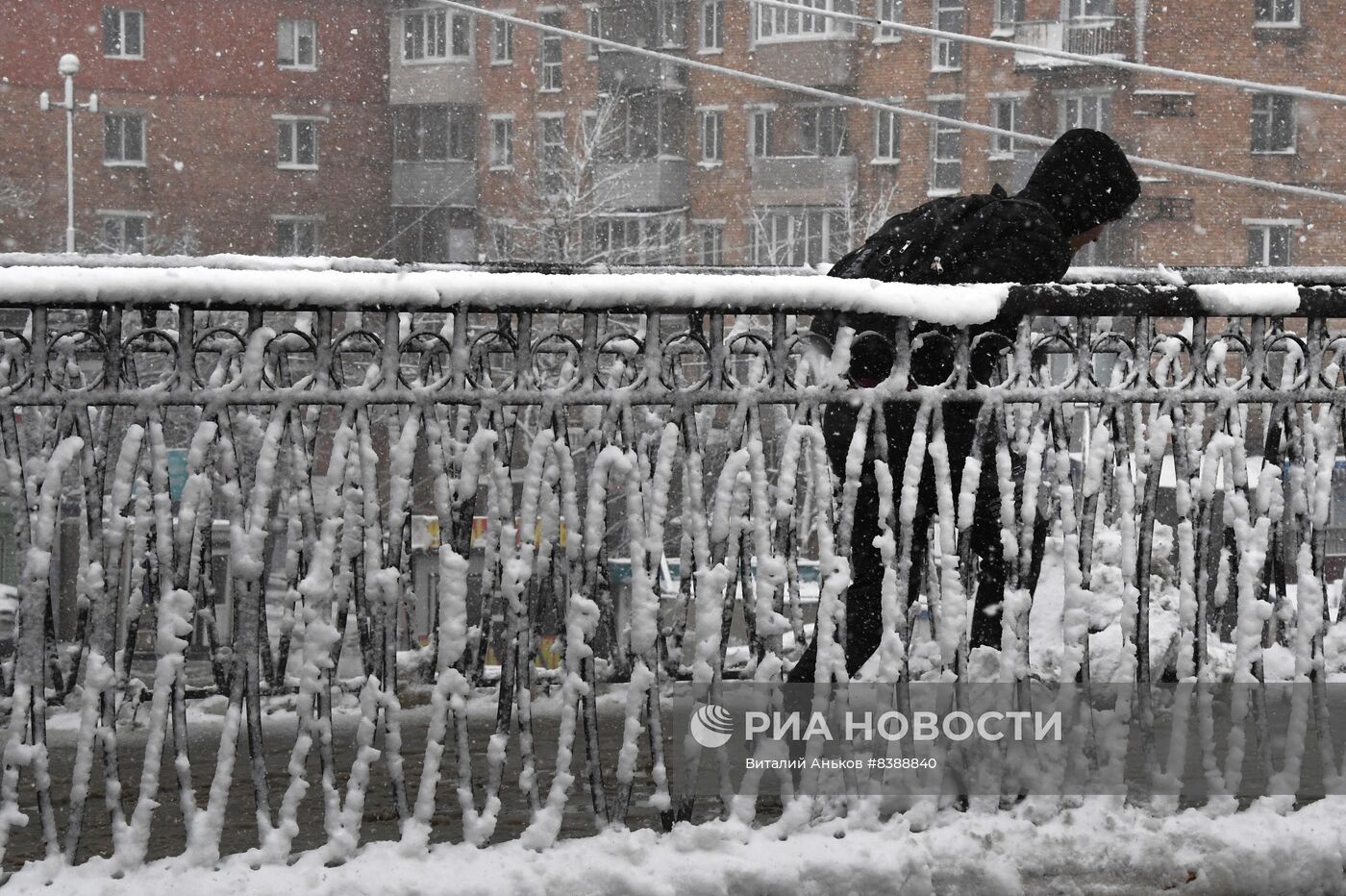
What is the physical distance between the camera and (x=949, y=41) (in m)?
41.2

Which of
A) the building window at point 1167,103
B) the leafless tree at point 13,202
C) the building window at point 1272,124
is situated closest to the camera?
the building window at point 1167,103

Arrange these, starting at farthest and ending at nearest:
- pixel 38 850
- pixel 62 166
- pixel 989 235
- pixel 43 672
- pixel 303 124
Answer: pixel 303 124
pixel 62 166
pixel 989 235
pixel 38 850
pixel 43 672

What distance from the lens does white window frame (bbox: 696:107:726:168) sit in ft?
141

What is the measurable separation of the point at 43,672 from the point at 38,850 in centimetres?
55

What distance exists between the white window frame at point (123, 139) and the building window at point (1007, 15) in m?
→ 24.8

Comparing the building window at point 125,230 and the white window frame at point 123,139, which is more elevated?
the white window frame at point 123,139

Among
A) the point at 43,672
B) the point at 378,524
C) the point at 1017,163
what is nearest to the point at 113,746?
the point at 43,672

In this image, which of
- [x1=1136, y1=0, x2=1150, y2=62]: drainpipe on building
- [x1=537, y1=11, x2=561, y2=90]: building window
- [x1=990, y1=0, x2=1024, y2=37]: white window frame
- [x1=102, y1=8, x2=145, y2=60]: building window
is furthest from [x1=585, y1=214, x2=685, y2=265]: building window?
[x1=102, y1=8, x2=145, y2=60]: building window

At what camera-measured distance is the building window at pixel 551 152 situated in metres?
40.7

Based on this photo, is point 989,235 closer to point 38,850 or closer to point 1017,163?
point 38,850

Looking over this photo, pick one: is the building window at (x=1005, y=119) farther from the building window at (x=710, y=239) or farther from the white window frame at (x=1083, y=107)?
the building window at (x=710, y=239)

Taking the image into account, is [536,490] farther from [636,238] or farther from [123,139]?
[123,139]

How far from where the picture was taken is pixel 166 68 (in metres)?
46.2

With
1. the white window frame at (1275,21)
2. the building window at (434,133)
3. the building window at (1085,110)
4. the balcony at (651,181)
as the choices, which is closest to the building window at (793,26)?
the balcony at (651,181)
